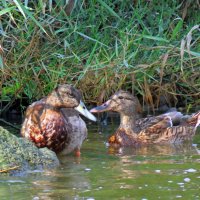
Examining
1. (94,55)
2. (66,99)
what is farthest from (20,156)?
(94,55)

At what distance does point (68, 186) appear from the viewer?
22.8ft

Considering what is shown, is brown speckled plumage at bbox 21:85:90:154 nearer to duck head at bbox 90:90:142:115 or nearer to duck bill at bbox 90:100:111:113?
duck bill at bbox 90:100:111:113

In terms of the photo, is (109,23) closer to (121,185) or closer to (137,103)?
(137,103)

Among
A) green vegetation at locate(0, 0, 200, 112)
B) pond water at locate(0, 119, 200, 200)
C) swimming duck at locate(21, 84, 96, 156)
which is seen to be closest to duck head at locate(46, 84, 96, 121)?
swimming duck at locate(21, 84, 96, 156)

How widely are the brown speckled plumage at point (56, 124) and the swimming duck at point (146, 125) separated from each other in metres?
1.14

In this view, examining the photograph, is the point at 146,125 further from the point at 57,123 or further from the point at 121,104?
the point at 57,123

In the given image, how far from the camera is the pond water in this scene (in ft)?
21.6

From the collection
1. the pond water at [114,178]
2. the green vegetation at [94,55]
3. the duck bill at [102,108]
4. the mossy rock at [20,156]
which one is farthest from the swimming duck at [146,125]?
the mossy rock at [20,156]

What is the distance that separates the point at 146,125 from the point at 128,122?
9.6 inches

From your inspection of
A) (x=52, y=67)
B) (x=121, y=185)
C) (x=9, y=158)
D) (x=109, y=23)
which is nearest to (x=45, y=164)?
(x=9, y=158)

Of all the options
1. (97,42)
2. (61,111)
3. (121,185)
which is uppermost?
(97,42)

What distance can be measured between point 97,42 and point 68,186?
11.3 ft

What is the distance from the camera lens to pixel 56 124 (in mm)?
8680

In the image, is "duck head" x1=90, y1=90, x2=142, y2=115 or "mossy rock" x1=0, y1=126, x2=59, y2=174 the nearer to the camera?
"mossy rock" x1=0, y1=126, x2=59, y2=174
